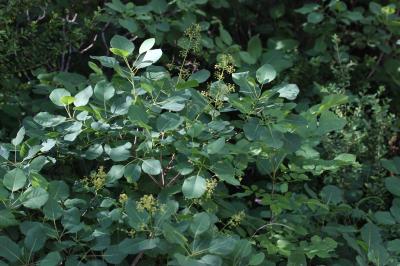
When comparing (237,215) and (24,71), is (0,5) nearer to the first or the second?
(24,71)

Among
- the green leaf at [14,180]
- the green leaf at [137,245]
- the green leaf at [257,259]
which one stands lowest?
the green leaf at [257,259]

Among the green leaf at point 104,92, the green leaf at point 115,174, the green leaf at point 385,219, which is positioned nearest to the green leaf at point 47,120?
the green leaf at point 104,92

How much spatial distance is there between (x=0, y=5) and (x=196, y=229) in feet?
5.23

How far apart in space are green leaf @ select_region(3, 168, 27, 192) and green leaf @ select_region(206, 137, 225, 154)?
1.89 feet

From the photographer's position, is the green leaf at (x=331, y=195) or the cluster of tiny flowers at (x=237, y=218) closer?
the cluster of tiny flowers at (x=237, y=218)

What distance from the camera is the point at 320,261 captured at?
281 centimetres

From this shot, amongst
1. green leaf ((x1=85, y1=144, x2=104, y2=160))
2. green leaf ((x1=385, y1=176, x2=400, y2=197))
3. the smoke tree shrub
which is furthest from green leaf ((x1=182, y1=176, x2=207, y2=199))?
green leaf ((x1=385, y1=176, x2=400, y2=197))

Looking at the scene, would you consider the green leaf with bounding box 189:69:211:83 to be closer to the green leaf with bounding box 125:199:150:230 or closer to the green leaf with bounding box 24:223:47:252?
the green leaf with bounding box 125:199:150:230

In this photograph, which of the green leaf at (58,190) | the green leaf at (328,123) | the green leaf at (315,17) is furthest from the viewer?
the green leaf at (315,17)

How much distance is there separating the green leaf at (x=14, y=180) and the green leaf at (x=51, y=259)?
237 millimetres

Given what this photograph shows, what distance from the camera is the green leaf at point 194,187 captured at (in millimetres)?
2129

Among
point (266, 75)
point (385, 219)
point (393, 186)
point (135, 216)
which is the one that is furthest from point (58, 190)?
point (393, 186)

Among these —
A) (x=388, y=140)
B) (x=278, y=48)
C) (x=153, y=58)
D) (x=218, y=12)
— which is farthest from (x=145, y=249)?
(x=218, y=12)

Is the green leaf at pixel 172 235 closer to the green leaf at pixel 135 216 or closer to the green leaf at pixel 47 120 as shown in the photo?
the green leaf at pixel 135 216
